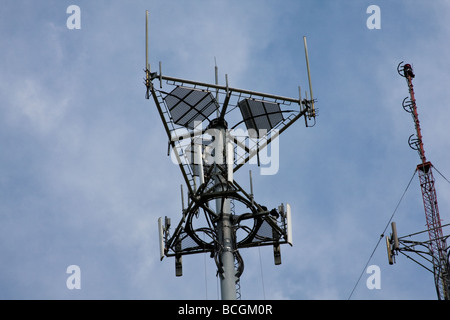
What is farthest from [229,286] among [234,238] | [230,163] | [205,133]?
[205,133]

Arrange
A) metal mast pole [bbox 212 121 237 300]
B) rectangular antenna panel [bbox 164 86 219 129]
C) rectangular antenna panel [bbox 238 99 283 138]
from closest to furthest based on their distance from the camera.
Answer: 1. metal mast pole [bbox 212 121 237 300]
2. rectangular antenna panel [bbox 164 86 219 129]
3. rectangular antenna panel [bbox 238 99 283 138]

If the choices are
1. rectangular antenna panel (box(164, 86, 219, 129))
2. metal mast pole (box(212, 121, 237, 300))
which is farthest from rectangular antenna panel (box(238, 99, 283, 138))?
metal mast pole (box(212, 121, 237, 300))

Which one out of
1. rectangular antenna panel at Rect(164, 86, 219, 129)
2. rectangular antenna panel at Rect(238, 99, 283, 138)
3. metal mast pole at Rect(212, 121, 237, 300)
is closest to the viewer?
metal mast pole at Rect(212, 121, 237, 300)

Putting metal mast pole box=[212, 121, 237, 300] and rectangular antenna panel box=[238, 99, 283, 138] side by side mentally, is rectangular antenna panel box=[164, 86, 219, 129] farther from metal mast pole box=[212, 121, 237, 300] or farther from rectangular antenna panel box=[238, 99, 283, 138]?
metal mast pole box=[212, 121, 237, 300]

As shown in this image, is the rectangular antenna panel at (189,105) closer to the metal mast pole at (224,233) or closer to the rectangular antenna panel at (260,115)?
the rectangular antenna panel at (260,115)

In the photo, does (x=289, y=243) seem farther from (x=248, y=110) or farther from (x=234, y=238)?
(x=248, y=110)

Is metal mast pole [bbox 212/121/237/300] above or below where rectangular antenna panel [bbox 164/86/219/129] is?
below

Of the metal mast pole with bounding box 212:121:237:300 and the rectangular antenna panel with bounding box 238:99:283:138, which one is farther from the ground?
the rectangular antenna panel with bounding box 238:99:283:138

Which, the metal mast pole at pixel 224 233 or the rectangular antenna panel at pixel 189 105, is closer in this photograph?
the metal mast pole at pixel 224 233

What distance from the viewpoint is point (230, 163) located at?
47625mm

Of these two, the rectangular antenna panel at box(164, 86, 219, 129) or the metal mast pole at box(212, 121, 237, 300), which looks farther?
the rectangular antenna panel at box(164, 86, 219, 129)

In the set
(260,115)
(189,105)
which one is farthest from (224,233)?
(189,105)

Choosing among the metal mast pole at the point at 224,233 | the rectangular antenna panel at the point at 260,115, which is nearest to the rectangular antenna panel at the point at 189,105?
the rectangular antenna panel at the point at 260,115

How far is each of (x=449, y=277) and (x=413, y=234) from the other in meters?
4.45
